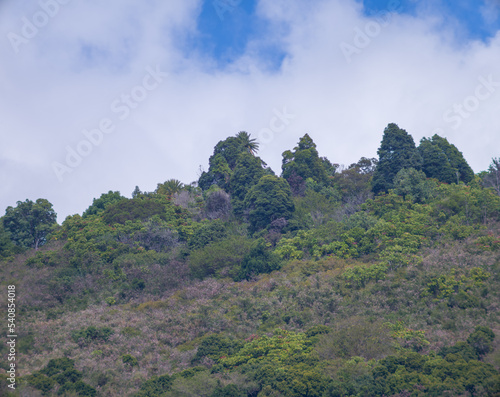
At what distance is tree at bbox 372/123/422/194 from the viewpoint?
157 feet

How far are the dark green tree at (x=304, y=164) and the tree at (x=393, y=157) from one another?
22.9 ft

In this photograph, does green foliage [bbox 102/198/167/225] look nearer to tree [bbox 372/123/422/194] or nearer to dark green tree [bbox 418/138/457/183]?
tree [bbox 372/123/422/194]

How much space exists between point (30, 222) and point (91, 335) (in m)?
23.5

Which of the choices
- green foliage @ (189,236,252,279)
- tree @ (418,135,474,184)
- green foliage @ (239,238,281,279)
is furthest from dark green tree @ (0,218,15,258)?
tree @ (418,135,474,184)

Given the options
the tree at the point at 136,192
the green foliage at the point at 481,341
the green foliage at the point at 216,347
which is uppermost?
the tree at the point at 136,192

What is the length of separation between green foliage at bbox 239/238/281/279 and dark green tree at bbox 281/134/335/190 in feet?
54.2

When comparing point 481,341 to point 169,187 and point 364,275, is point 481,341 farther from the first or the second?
point 169,187

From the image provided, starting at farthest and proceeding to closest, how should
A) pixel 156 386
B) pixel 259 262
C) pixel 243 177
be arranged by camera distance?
pixel 243 177, pixel 259 262, pixel 156 386

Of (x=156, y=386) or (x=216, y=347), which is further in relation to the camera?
(x=216, y=347)

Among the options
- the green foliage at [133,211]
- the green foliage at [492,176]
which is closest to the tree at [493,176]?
the green foliage at [492,176]

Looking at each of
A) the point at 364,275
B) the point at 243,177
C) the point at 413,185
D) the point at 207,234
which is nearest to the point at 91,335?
the point at 207,234

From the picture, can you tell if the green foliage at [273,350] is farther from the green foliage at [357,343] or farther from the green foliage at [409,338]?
the green foliage at [409,338]

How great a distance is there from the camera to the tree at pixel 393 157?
4794cm

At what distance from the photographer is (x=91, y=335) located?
29.9 meters
